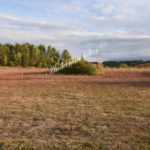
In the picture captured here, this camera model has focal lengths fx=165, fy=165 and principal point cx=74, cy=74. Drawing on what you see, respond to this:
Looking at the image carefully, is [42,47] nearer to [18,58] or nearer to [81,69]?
[18,58]

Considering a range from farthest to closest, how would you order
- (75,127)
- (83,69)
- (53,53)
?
(53,53) → (83,69) → (75,127)

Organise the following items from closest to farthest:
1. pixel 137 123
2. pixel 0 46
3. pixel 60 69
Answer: pixel 137 123
pixel 60 69
pixel 0 46

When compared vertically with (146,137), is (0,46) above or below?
above

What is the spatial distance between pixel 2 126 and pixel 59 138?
158 centimetres

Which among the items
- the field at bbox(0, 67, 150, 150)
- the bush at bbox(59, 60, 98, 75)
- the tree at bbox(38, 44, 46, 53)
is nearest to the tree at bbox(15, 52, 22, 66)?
the tree at bbox(38, 44, 46, 53)

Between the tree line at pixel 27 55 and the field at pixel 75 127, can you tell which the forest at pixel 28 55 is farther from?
the field at pixel 75 127

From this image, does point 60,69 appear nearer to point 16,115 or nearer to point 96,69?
point 96,69

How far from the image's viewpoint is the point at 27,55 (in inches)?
1730

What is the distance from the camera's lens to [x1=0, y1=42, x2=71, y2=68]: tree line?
4412 cm

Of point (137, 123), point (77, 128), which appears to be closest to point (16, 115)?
point (77, 128)

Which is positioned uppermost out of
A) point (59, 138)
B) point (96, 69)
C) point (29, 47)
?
point (29, 47)

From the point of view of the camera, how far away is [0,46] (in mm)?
46438

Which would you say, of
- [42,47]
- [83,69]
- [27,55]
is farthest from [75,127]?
[42,47]

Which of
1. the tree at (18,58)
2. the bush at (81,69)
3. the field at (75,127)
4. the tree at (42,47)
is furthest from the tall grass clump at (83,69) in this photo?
the tree at (42,47)
